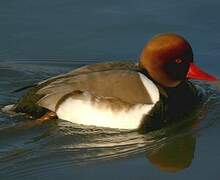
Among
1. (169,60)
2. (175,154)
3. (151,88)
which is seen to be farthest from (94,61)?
(175,154)

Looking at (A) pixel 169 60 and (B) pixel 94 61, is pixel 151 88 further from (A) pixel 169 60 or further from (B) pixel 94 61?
(B) pixel 94 61

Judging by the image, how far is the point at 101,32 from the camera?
7992mm

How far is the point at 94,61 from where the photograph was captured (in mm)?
7602

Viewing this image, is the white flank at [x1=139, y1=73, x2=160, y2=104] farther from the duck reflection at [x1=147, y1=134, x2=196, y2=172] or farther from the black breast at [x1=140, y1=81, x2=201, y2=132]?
the duck reflection at [x1=147, y1=134, x2=196, y2=172]

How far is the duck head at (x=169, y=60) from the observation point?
6.27m

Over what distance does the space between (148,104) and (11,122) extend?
3.89 feet

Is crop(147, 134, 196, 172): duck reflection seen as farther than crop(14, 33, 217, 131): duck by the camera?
No

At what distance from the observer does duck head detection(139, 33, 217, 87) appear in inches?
247

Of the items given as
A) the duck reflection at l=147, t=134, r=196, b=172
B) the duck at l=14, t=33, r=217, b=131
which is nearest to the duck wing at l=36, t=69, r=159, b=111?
the duck at l=14, t=33, r=217, b=131

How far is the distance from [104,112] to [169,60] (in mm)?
719

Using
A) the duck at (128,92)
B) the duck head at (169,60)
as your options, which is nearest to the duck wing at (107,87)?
the duck at (128,92)

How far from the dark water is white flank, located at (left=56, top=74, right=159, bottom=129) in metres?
0.07

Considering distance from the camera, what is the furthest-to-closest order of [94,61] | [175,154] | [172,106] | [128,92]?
[94,61], [172,106], [128,92], [175,154]

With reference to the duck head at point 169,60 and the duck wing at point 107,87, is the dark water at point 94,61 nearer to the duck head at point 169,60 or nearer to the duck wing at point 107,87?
the duck wing at point 107,87
